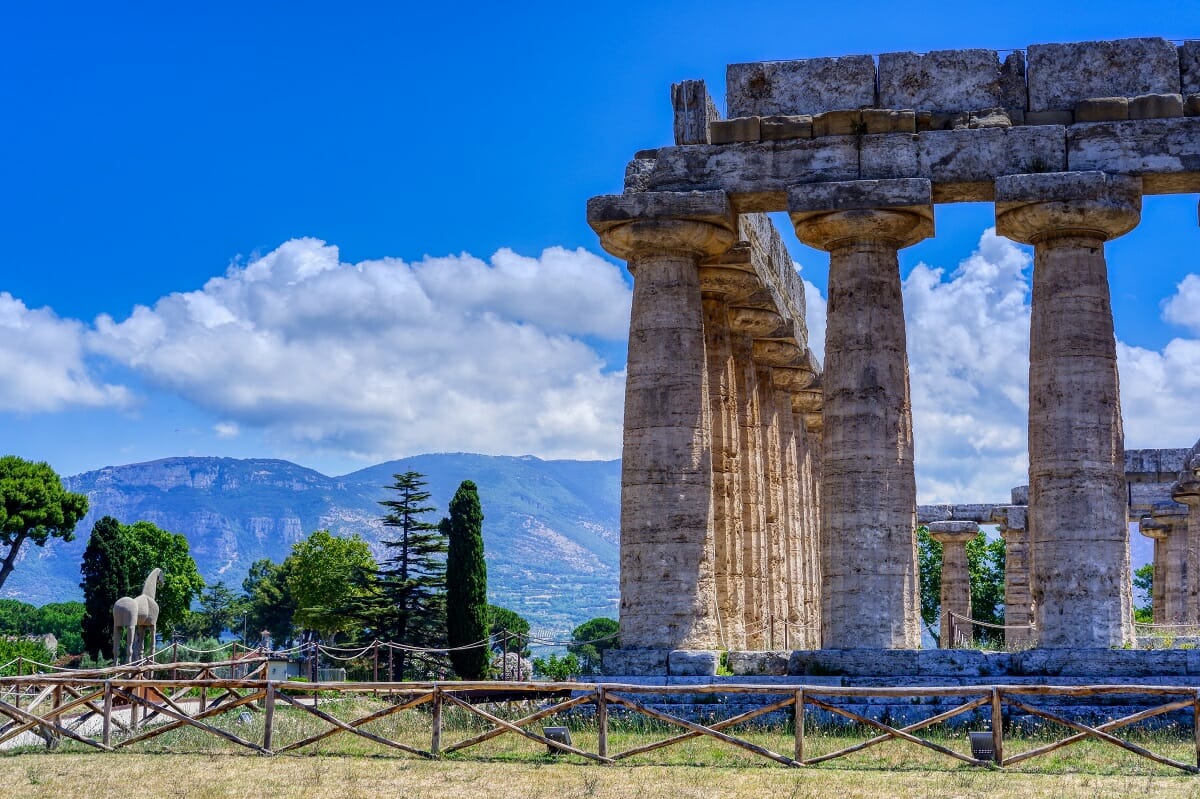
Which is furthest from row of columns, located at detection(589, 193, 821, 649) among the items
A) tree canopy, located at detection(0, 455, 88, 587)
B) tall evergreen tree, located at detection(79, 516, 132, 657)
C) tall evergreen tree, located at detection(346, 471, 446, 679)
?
tree canopy, located at detection(0, 455, 88, 587)

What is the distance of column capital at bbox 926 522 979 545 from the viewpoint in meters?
62.6

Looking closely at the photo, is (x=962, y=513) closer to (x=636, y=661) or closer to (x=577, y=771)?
(x=636, y=661)

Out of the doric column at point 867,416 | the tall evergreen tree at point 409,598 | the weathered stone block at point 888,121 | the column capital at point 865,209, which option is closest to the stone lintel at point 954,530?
the tall evergreen tree at point 409,598

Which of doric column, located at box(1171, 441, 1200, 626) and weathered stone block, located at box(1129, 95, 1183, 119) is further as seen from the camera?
doric column, located at box(1171, 441, 1200, 626)

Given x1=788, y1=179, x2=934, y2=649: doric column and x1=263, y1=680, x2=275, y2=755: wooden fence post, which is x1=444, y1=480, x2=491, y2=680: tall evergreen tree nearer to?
x1=788, y1=179, x2=934, y2=649: doric column

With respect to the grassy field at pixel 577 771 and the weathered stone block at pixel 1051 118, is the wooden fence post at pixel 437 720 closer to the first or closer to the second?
the grassy field at pixel 577 771

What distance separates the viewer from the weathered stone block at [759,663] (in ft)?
95.9

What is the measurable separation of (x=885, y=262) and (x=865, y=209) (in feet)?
4.26

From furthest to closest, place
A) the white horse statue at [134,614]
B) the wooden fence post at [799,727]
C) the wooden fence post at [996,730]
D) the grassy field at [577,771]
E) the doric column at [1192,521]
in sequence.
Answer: the doric column at [1192,521] < the white horse statue at [134,614] < the wooden fence post at [799,727] < the wooden fence post at [996,730] < the grassy field at [577,771]

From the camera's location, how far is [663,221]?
102 feet

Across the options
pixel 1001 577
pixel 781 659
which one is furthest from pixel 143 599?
pixel 1001 577

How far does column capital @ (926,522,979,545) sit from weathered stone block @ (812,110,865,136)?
3522 centimetres

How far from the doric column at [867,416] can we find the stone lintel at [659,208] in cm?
155

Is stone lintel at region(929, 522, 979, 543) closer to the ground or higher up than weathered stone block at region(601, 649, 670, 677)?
higher up
